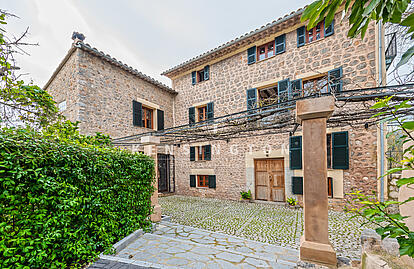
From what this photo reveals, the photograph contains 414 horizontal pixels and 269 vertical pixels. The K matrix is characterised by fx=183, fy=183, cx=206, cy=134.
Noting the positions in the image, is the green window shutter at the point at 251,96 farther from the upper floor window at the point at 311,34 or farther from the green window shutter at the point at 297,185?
the green window shutter at the point at 297,185

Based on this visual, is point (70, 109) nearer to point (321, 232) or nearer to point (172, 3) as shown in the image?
point (172, 3)

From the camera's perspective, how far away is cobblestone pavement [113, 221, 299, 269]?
9.44 feet

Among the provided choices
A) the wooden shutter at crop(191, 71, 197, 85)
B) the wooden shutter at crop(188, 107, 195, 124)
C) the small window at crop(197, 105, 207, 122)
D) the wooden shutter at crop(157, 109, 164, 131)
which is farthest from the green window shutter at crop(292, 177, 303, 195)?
the wooden shutter at crop(157, 109, 164, 131)

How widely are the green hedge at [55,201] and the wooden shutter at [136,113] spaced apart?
18.3 feet

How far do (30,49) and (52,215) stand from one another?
2391mm

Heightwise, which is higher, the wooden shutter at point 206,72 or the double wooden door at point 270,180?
the wooden shutter at point 206,72

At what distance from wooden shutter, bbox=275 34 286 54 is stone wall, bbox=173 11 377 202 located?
0.15 meters

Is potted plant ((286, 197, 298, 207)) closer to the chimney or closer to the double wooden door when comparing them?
the double wooden door

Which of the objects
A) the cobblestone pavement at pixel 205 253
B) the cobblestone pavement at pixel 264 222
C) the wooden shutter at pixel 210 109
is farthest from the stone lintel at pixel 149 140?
the wooden shutter at pixel 210 109

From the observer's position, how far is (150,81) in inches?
369

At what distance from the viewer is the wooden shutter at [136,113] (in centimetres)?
872

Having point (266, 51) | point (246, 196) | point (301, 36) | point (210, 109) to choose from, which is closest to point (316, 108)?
point (301, 36)

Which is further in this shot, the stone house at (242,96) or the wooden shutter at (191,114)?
the wooden shutter at (191,114)

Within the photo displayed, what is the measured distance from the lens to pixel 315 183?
103 inches
